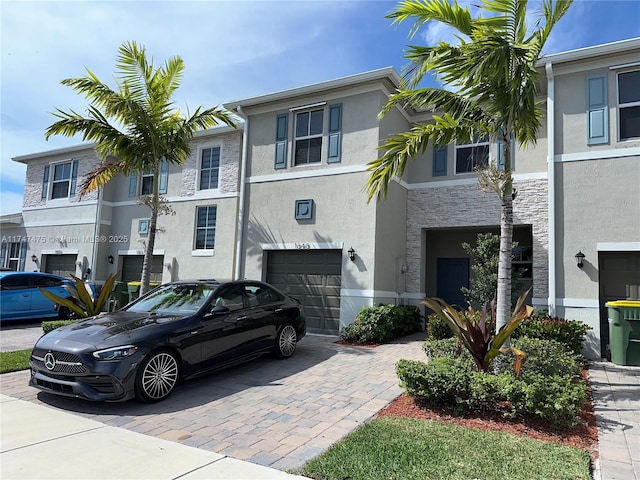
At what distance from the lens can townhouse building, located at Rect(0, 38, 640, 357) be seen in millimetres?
9602

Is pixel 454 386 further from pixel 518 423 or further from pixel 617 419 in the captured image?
pixel 617 419

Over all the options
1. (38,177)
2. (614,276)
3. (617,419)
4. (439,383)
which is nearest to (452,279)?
(614,276)

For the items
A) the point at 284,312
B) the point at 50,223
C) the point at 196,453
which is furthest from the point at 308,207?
the point at 50,223

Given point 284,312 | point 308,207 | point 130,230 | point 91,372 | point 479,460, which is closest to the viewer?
point 479,460

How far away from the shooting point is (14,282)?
41.3 feet

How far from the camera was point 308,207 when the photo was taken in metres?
12.4

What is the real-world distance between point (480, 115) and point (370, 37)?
3502mm

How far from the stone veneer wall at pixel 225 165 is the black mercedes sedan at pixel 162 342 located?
7.33 m

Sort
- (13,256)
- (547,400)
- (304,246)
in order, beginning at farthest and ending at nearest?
(13,256) → (304,246) → (547,400)

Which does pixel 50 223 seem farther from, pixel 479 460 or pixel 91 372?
pixel 479 460

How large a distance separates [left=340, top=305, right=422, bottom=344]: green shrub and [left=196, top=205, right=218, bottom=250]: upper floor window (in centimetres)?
608

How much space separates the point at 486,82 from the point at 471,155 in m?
6.03

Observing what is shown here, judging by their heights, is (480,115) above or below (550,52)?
below

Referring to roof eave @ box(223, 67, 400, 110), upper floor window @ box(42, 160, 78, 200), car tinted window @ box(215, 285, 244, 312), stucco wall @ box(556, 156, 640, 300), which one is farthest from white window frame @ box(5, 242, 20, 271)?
stucco wall @ box(556, 156, 640, 300)
